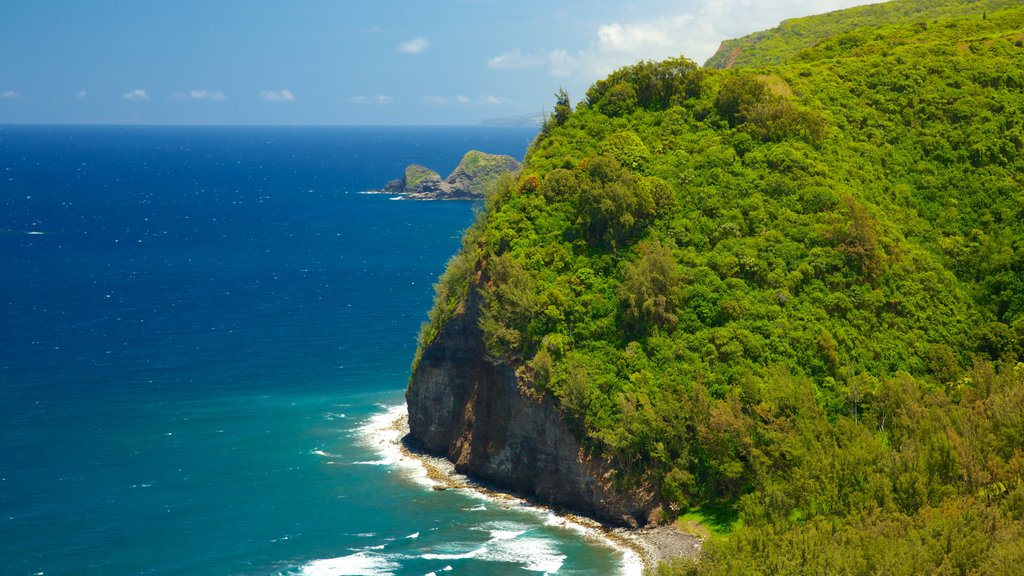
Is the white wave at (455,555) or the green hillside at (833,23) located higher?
the green hillside at (833,23)

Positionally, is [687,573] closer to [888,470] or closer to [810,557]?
[810,557]

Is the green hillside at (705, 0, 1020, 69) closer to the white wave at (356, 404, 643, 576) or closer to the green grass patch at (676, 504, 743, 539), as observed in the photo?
the white wave at (356, 404, 643, 576)

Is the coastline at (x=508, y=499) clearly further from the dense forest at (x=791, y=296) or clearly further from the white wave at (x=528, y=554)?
the white wave at (x=528, y=554)

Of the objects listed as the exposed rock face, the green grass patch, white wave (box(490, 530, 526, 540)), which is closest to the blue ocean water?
white wave (box(490, 530, 526, 540))

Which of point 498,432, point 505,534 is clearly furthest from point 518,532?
point 498,432

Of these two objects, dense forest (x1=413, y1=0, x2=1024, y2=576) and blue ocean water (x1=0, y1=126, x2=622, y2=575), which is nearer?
dense forest (x1=413, y1=0, x2=1024, y2=576)

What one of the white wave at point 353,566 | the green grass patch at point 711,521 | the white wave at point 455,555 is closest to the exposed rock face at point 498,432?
the green grass patch at point 711,521

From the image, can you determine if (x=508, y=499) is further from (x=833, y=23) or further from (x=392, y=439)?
(x=833, y=23)
